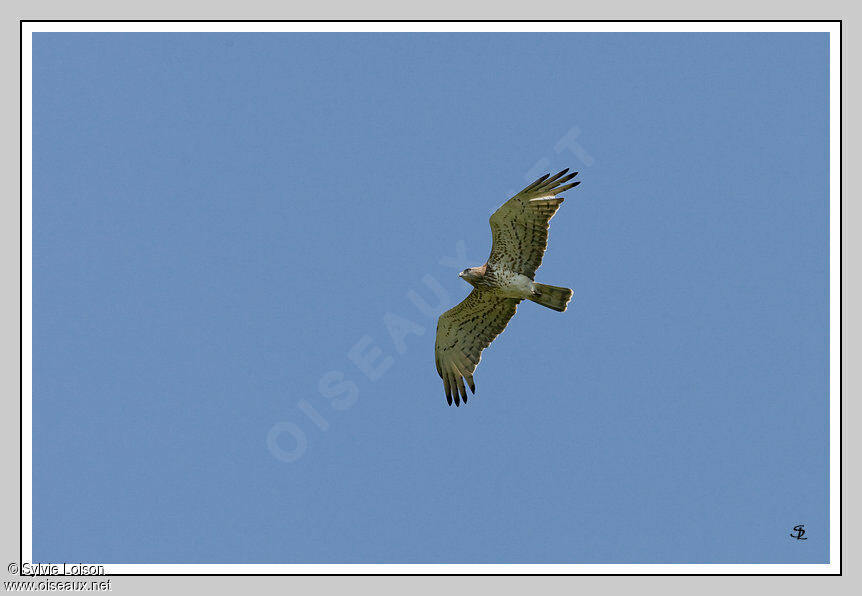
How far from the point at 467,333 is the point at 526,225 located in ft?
6.11

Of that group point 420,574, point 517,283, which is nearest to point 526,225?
point 517,283

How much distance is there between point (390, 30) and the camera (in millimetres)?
10227

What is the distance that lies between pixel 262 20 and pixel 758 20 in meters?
5.65

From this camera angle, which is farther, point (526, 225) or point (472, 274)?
point (472, 274)

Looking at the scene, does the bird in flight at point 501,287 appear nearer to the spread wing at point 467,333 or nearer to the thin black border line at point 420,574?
the spread wing at point 467,333

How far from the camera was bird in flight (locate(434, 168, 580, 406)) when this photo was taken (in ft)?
33.7

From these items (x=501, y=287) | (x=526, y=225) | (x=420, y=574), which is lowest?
(x=420, y=574)

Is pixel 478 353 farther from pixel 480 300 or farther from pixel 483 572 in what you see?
pixel 483 572

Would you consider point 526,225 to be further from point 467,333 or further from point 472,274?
point 467,333

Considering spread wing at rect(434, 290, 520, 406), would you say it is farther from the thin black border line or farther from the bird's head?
the thin black border line

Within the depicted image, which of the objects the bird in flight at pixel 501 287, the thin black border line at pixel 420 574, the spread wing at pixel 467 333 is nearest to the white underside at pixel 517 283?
the bird in flight at pixel 501 287

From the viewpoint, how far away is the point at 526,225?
34.1 feet

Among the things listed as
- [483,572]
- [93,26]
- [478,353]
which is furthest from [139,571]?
[93,26]

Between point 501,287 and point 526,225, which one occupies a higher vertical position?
point 526,225
